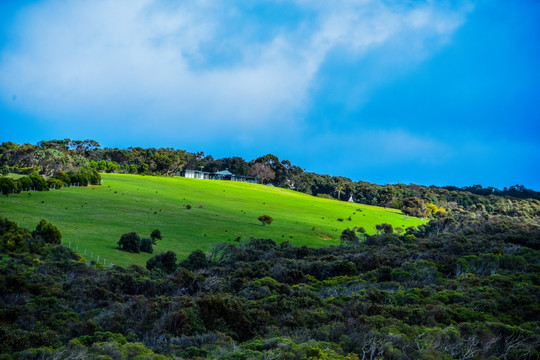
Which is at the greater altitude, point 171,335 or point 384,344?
point 384,344

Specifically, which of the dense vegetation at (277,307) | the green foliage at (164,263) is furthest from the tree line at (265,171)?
the dense vegetation at (277,307)

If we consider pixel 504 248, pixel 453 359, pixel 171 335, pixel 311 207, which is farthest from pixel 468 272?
pixel 311 207

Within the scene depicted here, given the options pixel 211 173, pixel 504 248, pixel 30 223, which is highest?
pixel 211 173

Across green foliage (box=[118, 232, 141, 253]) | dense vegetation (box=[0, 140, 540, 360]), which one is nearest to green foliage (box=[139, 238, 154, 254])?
green foliage (box=[118, 232, 141, 253])

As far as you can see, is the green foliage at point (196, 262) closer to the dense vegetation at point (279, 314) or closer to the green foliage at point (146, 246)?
the dense vegetation at point (279, 314)

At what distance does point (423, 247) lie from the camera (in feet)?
105

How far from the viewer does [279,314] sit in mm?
13602

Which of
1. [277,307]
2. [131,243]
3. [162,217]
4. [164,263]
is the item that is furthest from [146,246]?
[277,307]

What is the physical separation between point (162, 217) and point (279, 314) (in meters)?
44.7

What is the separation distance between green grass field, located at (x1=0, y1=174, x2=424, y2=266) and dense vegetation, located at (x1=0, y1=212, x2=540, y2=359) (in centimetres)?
1623

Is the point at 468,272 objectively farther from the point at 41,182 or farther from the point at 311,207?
A: the point at 311,207

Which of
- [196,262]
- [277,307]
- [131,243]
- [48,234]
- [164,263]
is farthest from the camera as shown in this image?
[131,243]

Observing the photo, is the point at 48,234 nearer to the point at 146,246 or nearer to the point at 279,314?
the point at 146,246

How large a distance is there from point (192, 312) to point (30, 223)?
34997 millimetres
